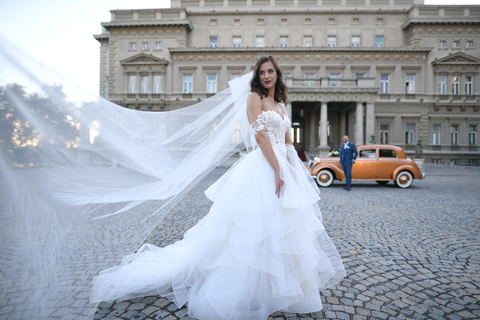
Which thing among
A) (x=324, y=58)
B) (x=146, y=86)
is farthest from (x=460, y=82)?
(x=146, y=86)

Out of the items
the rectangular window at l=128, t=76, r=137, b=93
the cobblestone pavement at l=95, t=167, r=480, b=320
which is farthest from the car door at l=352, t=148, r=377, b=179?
the rectangular window at l=128, t=76, r=137, b=93

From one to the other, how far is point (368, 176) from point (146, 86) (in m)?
27.5

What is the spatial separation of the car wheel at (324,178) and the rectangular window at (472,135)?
27.4 m

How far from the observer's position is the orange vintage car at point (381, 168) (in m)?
11.2

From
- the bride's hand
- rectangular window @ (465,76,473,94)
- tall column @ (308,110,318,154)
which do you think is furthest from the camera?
rectangular window @ (465,76,473,94)

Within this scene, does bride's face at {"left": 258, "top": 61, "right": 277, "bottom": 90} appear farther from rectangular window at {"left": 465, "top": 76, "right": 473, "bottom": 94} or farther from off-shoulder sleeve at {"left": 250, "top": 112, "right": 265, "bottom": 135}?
rectangular window at {"left": 465, "top": 76, "right": 473, "bottom": 94}

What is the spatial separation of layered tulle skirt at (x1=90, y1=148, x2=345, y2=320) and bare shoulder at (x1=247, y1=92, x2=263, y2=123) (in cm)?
33

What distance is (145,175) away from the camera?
2889 mm

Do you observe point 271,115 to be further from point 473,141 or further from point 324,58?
point 473,141

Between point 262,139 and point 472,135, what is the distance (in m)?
36.7

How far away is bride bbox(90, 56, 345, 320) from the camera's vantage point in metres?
2.35

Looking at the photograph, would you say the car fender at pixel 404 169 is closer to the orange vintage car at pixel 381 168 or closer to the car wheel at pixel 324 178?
the orange vintage car at pixel 381 168

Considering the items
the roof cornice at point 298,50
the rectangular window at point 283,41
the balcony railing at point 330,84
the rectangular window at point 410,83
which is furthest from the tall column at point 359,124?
the rectangular window at point 283,41

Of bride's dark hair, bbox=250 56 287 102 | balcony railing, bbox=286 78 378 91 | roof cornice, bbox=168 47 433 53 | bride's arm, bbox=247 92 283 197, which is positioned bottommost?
bride's arm, bbox=247 92 283 197
